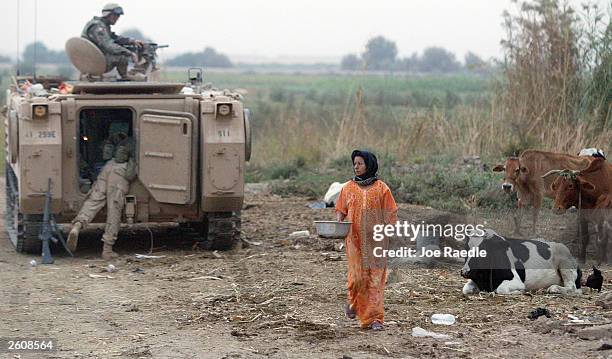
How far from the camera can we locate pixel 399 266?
34.4 ft

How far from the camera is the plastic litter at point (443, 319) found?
8383 mm

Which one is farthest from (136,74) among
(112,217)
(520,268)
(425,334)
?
(425,334)

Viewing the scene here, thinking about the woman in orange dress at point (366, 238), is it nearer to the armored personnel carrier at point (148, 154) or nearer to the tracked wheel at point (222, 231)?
the armored personnel carrier at point (148, 154)

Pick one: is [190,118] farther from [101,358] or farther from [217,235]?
[101,358]

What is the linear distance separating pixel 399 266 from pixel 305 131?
10899 millimetres

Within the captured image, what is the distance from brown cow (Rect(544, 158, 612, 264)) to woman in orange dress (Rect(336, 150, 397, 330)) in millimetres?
2640

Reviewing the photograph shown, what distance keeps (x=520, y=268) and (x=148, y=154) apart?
441 centimetres

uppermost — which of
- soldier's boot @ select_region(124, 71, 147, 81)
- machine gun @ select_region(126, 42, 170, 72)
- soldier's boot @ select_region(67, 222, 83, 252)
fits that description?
machine gun @ select_region(126, 42, 170, 72)

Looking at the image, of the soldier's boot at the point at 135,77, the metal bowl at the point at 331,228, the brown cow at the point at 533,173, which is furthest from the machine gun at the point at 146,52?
the metal bowl at the point at 331,228

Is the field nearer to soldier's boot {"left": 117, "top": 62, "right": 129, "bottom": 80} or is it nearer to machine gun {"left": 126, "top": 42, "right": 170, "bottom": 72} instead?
soldier's boot {"left": 117, "top": 62, "right": 129, "bottom": 80}

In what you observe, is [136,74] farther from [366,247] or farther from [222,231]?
[366,247]

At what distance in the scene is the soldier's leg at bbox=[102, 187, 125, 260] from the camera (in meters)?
12.2

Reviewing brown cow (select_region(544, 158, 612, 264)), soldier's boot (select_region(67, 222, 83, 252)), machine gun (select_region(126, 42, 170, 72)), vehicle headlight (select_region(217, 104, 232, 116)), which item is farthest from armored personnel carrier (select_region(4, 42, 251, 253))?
brown cow (select_region(544, 158, 612, 264))

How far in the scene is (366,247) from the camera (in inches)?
328
